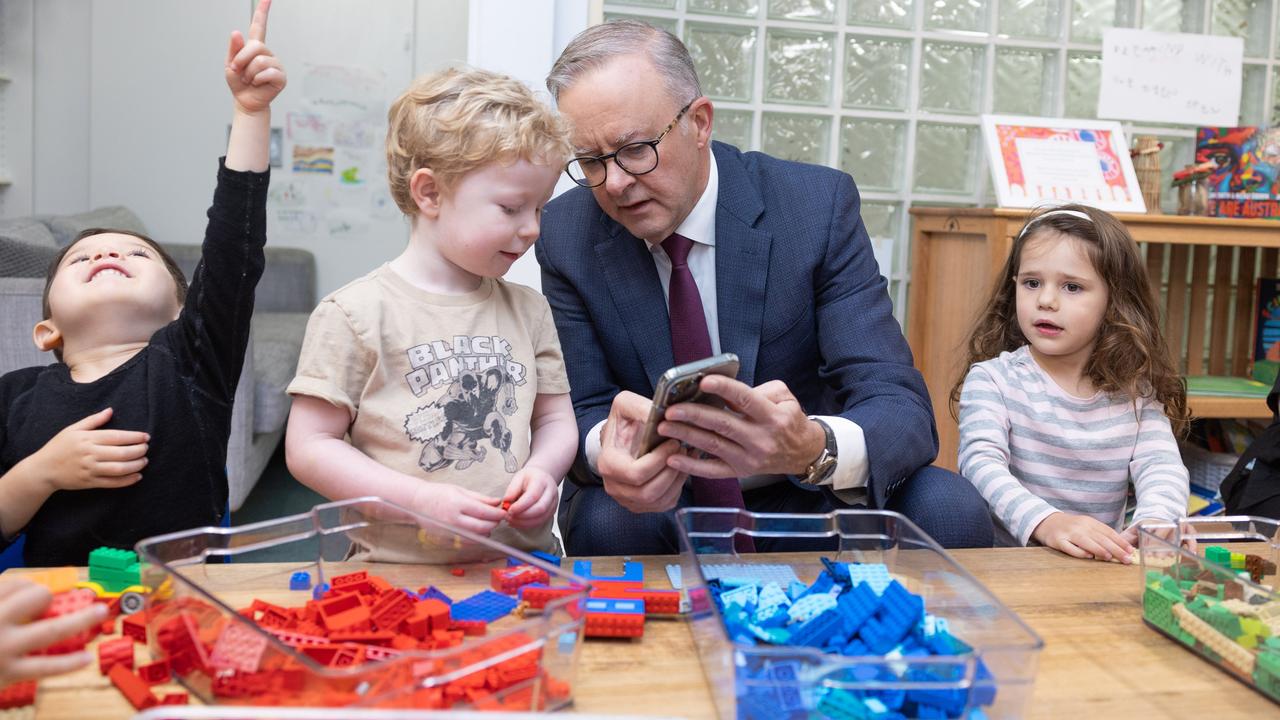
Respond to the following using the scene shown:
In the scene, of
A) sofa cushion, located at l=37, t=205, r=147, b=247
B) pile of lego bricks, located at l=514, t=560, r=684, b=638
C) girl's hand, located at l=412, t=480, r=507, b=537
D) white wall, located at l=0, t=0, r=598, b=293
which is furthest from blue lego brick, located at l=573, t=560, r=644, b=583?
white wall, located at l=0, t=0, r=598, b=293

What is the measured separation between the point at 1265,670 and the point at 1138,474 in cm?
82

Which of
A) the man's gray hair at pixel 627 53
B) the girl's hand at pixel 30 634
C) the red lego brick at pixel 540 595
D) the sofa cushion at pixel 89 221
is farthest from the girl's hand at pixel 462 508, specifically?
the sofa cushion at pixel 89 221

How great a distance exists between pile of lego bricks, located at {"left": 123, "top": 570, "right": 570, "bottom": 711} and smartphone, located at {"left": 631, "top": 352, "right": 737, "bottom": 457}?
0.76 ft

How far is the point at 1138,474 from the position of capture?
1.57 metres

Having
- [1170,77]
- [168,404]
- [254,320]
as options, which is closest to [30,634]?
[168,404]

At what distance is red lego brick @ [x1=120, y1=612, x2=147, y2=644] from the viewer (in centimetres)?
82

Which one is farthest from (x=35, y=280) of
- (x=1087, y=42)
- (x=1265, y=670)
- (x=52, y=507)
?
(x=1087, y=42)

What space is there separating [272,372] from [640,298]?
2.25 meters

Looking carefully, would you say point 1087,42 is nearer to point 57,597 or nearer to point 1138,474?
point 1138,474

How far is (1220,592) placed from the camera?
2.96 ft

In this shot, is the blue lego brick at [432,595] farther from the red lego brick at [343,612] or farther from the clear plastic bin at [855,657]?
the clear plastic bin at [855,657]

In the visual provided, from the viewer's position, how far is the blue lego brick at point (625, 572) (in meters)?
1.00

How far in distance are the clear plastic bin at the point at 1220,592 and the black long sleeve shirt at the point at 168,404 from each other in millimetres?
1056

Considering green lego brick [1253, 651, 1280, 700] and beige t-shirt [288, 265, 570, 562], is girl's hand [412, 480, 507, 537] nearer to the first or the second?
beige t-shirt [288, 265, 570, 562]
